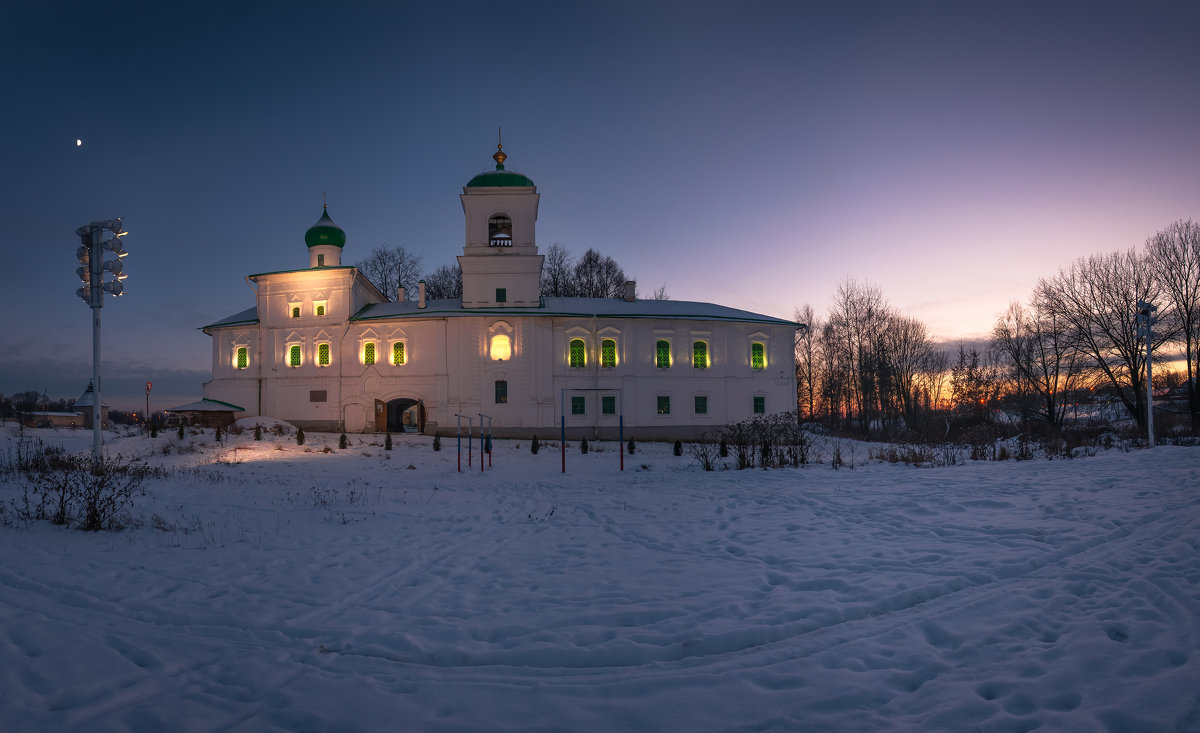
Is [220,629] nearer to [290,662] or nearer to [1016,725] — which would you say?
[290,662]

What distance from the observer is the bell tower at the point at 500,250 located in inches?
1224

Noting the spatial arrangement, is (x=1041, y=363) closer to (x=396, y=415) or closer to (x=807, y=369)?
(x=807, y=369)

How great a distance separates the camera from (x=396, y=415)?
108 ft

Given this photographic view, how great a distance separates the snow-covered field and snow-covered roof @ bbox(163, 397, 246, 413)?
79.8 ft

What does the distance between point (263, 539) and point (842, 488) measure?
32.7ft

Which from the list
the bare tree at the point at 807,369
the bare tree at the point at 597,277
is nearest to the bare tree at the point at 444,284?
the bare tree at the point at 597,277

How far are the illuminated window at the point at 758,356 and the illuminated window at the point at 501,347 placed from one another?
1442 cm

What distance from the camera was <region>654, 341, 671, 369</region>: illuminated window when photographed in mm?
31422

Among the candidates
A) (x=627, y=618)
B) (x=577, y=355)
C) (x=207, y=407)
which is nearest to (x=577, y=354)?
(x=577, y=355)

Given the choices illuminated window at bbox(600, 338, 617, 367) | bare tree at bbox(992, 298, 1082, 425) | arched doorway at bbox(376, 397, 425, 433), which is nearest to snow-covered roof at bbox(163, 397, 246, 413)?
arched doorway at bbox(376, 397, 425, 433)

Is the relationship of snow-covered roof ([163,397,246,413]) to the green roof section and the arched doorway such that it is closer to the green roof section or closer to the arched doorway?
the arched doorway

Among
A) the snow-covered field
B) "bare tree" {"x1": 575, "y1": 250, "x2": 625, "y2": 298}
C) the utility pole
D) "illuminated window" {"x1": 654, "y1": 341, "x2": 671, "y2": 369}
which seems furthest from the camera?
"bare tree" {"x1": 575, "y1": 250, "x2": 625, "y2": 298}

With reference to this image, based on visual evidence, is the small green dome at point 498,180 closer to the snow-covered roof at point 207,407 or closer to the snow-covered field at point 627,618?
the snow-covered roof at point 207,407

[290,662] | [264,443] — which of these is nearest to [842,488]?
[290,662]
